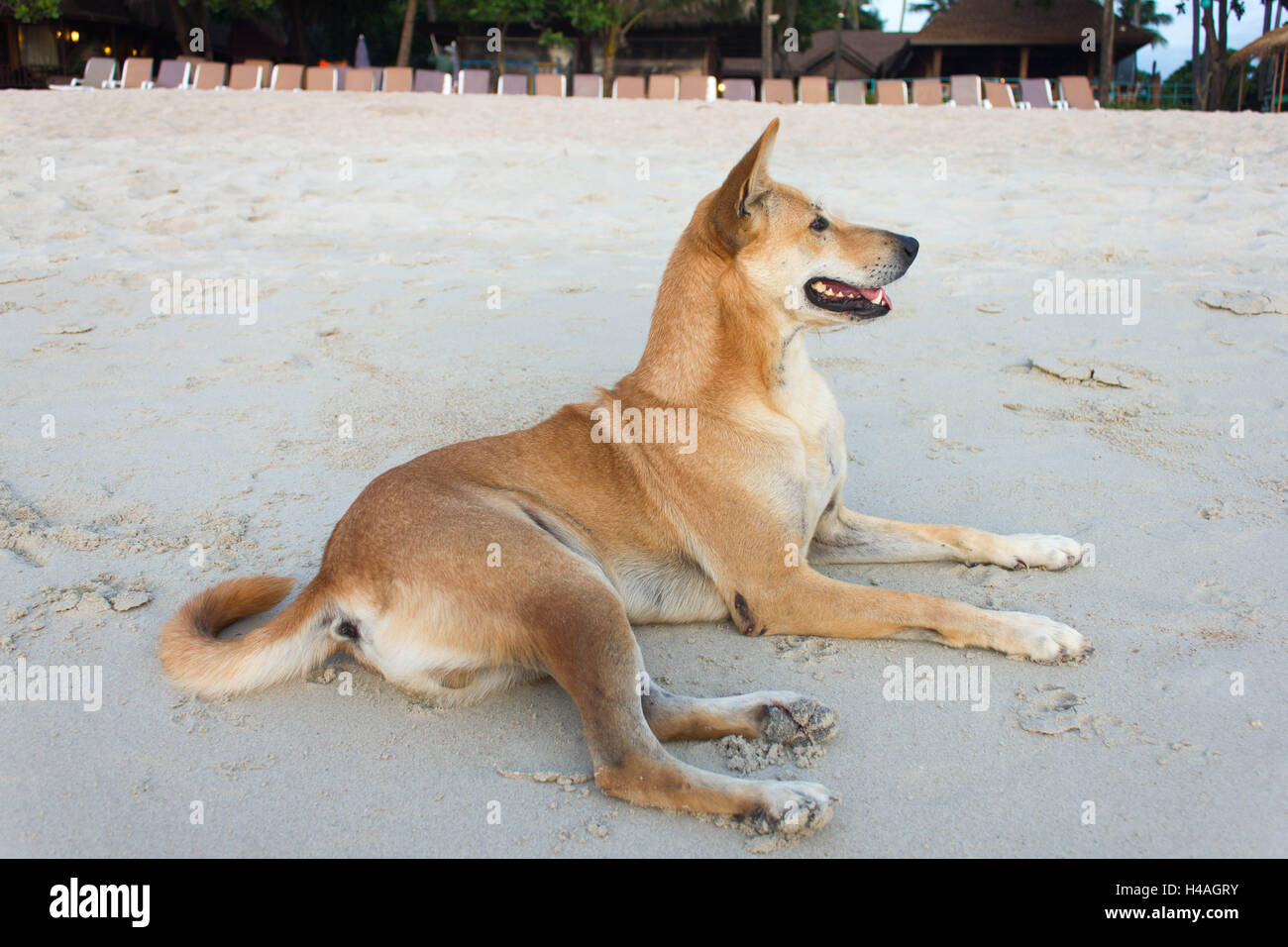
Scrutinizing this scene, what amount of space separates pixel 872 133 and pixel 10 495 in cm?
1358

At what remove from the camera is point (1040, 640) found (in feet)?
11.0

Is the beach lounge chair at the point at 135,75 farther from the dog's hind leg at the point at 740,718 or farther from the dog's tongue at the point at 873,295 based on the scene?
the dog's hind leg at the point at 740,718

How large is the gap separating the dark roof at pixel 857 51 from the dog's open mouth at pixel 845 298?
42.9 meters

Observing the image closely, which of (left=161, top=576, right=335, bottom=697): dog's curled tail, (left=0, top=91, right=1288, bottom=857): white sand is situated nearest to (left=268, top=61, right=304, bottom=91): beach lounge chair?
(left=0, top=91, right=1288, bottom=857): white sand

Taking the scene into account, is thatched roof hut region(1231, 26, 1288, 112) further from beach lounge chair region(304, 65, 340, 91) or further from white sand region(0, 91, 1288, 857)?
beach lounge chair region(304, 65, 340, 91)

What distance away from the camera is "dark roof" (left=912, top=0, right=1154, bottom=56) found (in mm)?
34969

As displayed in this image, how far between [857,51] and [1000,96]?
22.5 m

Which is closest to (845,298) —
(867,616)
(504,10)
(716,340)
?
(716,340)

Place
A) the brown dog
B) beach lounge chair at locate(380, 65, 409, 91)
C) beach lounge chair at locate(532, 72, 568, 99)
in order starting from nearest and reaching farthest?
the brown dog
beach lounge chair at locate(380, 65, 409, 91)
beach lounge chair at locate(532, 72, 568, 99)

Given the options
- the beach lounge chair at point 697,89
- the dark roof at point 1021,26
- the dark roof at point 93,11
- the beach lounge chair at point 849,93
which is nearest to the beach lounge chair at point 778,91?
the beach lounge chair at point 849,93

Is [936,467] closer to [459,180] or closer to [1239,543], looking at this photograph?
[1239,543]

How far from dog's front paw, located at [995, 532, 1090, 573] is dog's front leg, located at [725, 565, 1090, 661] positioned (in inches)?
21.9

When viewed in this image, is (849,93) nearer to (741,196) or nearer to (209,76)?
(209,76)
